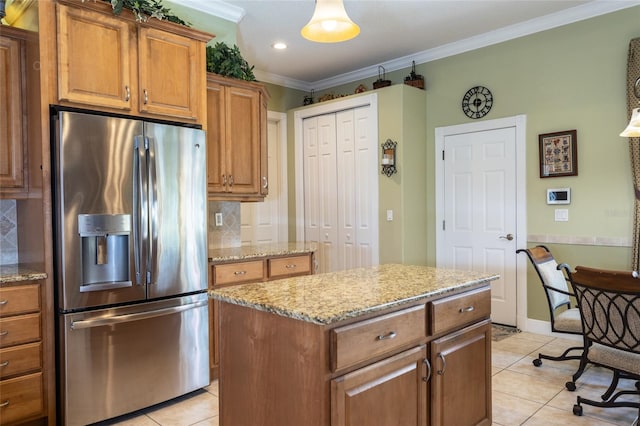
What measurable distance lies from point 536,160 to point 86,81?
377cm

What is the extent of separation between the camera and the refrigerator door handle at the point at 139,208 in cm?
267

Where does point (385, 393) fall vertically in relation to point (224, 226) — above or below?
A: below

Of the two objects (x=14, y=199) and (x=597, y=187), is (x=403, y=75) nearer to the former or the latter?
(x=597, y=187)

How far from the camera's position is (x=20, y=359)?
2385mm

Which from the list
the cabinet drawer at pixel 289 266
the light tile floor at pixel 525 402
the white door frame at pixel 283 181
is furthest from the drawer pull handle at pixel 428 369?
the white door frame at pixel 283 181

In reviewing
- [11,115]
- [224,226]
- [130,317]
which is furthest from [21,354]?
[224,226]

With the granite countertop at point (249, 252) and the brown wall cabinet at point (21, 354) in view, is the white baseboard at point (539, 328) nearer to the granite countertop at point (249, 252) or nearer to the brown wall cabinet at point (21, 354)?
the granite countertop at point (249, 252)

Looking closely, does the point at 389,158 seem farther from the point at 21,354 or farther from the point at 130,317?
the point at 21,354

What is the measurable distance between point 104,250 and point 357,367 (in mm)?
1702

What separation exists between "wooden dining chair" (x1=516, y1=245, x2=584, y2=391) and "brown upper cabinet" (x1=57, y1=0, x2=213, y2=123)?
2694 millimetres

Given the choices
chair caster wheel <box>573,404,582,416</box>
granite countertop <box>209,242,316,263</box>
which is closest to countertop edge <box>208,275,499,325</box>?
chair caster wheel <box>573,404,582,416</box>

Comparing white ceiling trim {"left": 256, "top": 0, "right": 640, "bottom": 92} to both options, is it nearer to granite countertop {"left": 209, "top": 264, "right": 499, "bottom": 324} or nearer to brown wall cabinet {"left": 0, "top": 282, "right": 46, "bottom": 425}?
granite countertop {"left": 209, "top": 264, "right": 499, "bottom": 324}

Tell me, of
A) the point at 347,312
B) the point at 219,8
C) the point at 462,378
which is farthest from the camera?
the point at 219,8

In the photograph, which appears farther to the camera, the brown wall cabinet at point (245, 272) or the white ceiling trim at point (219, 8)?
the white ceiling trim at point (219, 8)
